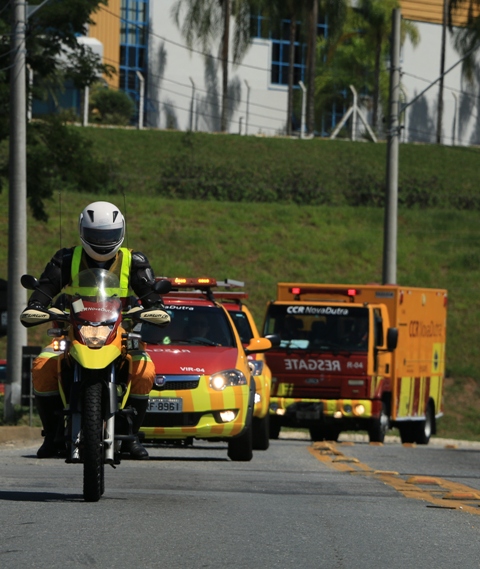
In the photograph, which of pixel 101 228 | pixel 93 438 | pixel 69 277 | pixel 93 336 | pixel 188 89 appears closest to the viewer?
pixel 93 438

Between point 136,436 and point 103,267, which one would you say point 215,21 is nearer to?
point 103,267

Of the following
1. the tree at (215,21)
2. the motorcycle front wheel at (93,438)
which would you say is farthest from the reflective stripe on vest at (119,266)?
the tree at (215,21)

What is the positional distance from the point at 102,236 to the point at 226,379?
4908mm

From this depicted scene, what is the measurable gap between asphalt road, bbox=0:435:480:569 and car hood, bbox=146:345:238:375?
96 cm

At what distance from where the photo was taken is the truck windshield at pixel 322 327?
23281 mm

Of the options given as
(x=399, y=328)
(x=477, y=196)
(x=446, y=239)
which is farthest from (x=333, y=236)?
(x=399, y=328)

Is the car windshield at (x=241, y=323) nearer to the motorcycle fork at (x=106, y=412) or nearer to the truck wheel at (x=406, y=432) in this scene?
the truck wheel at (x=406, y=432)

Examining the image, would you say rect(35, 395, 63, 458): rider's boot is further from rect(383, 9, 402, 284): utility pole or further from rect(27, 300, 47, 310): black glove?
rect(383, 9, 402, 284): utility pole

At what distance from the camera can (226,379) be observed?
1412 centimetres

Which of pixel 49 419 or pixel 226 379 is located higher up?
pixel 49 419

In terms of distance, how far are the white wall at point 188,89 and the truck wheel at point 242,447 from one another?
2161 inches

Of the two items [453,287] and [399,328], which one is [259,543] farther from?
[453,287]

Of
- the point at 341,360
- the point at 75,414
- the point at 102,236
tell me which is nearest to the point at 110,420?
the point at 75,414

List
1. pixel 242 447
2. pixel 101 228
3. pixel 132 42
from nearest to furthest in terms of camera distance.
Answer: pixel 101 228 → pixel 242 447 → pixel 132 42
